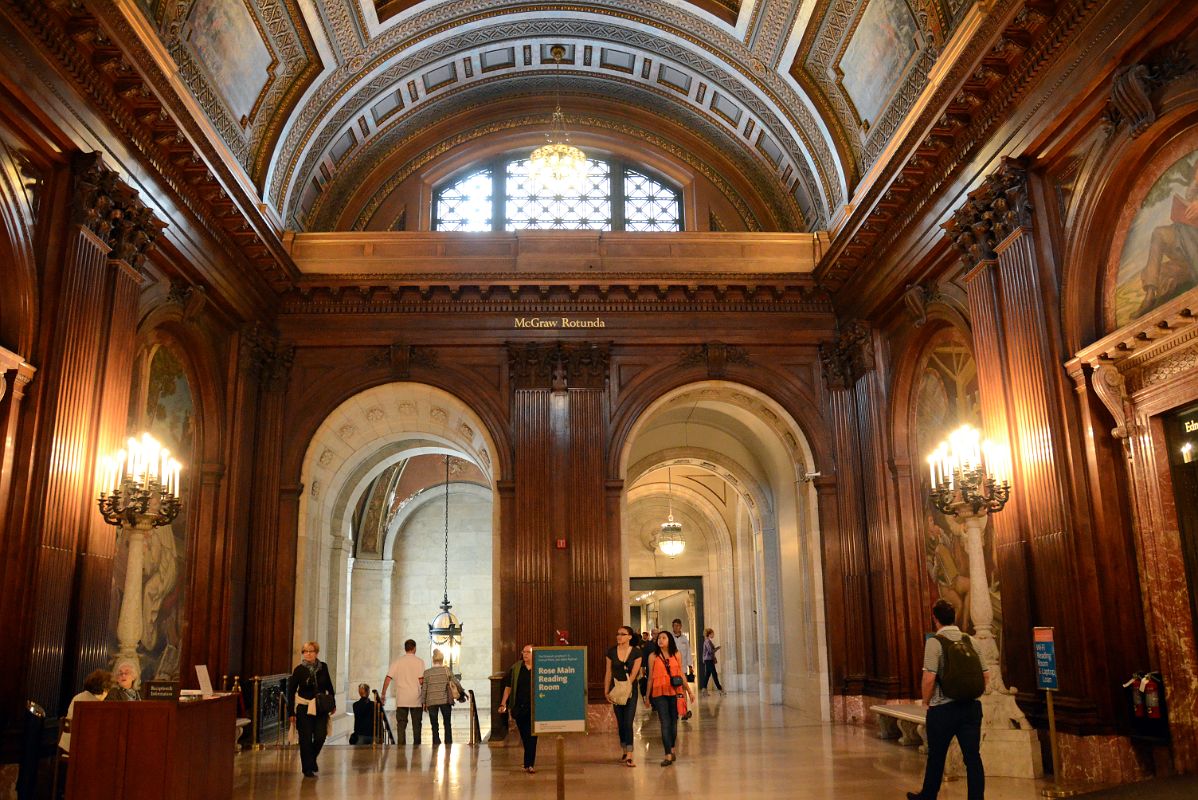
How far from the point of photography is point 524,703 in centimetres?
1112

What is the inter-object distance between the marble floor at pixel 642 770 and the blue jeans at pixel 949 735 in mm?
1254

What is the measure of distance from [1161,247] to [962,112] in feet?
9.88

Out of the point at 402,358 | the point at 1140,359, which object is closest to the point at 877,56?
the point at 1140,359

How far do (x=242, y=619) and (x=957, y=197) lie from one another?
1157 centimetres

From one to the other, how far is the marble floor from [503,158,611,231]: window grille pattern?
897 cm

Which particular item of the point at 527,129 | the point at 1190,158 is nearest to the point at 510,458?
the point at 527,129

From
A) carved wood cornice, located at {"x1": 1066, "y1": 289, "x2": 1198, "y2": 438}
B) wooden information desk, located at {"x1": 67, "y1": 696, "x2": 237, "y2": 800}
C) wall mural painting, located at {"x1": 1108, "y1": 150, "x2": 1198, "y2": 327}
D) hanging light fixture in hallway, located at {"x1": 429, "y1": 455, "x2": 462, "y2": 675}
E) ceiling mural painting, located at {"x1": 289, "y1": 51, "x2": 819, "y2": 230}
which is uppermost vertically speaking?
ceiling mural painting, located at {"x1": 289, "y1": 51, "x2": 819, "y2": 230}

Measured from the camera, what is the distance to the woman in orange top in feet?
34.2

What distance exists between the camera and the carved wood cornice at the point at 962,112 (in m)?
9.55

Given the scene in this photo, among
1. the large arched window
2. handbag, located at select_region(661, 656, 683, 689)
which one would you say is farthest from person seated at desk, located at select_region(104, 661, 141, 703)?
the large arched window

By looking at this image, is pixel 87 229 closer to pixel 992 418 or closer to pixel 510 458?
pixel 510 458

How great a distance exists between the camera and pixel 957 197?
11.9 metres

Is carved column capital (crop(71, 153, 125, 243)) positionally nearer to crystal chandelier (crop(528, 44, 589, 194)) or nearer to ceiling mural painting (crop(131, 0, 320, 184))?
ceiling mural painting (crop(131, 0, 320, 184))

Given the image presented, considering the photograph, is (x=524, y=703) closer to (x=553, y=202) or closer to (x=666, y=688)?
(x=666, y=688)
